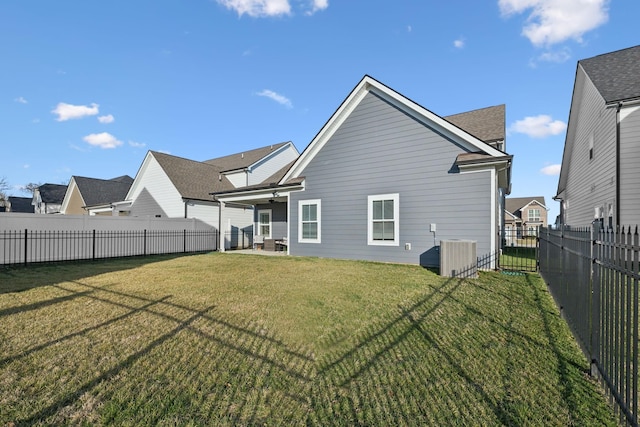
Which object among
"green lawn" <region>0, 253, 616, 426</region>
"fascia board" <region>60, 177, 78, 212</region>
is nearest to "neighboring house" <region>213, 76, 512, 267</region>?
"green lawn" <region>0, 253, 616, 426</region>

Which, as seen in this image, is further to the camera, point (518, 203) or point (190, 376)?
point (518, 203)

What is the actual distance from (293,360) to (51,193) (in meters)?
51.0

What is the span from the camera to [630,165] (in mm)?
9430

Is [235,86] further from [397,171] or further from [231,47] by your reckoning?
[397,171]

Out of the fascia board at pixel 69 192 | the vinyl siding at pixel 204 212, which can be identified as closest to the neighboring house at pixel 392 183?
the vinyl siding at pixel 204 212

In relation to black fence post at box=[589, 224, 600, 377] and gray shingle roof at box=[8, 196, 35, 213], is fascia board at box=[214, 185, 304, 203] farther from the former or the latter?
gray shingle roof at box=[8, 196, 35, 213]

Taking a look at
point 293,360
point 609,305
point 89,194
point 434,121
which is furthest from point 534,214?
point 89,194

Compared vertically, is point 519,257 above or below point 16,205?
below

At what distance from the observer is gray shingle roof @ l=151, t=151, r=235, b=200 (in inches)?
775

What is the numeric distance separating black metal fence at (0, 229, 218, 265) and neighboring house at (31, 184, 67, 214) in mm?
30898

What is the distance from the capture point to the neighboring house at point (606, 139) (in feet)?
31.0

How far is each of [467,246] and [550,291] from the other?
6.99 ft

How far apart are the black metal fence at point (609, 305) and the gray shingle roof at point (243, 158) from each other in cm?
2136

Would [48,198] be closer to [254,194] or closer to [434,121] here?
[254,194]
